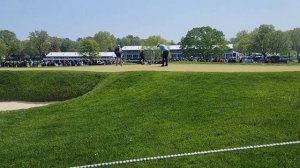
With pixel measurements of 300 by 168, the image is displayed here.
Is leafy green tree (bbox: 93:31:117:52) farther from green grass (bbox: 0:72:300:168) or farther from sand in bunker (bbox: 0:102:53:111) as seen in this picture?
green grass (bbox: 0:72:300:168)

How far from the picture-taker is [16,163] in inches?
414

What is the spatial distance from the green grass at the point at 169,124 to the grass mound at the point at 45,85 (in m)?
4.88

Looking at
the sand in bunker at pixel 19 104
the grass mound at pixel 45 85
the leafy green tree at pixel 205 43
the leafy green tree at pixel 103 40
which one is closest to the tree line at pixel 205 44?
the leafy green tree at pixel 205 43

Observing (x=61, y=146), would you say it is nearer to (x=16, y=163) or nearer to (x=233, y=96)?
(x=16, y=163)

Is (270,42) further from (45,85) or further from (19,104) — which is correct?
(19,104)

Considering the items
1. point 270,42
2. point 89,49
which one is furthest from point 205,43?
point 89,49

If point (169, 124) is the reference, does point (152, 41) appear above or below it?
above

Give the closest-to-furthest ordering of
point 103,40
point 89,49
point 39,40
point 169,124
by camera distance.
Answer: point 169,124 → point 39,40 → point 89,49 → point 103,40

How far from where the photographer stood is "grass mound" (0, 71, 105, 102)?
83.3 ft

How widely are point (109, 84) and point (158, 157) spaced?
43.4 ft

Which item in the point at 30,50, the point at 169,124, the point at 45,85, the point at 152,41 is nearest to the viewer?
the point at 169,124

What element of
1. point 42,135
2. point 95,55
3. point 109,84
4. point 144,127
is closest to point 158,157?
point 144,127

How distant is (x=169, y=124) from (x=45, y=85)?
50.4ft

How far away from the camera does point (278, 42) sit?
12369cm
